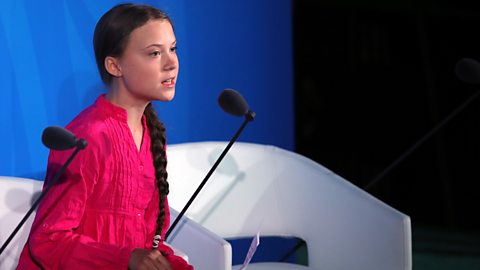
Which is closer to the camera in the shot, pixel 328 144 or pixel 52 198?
pixel 52 198

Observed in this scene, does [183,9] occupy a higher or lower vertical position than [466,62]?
higher

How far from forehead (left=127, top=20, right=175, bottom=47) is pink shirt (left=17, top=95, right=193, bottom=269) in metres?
0.17

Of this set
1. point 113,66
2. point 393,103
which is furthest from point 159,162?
point 393,103

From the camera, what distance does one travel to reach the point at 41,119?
280 cm

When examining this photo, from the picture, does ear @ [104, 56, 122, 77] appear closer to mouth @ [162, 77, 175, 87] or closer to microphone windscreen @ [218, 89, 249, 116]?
mouth @ [162, 77, 175, 87]

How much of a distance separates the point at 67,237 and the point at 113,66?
0.46 metres

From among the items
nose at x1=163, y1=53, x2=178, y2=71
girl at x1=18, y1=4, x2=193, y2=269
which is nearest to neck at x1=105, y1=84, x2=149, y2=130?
girl at x1=18, y1=4, x2=193, y2=269

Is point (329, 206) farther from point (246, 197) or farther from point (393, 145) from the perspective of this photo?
point (393, 145)

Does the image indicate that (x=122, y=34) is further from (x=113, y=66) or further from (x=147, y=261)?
(x=147, y=261)

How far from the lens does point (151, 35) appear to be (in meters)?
2.29

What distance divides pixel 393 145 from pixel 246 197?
97.6 inches

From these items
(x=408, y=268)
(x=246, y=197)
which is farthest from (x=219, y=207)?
(x=408, y=268)

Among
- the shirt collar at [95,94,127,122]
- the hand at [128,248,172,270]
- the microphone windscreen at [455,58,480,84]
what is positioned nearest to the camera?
the hand at [128,248,172,270]

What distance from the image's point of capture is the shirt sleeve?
80.8 inches
